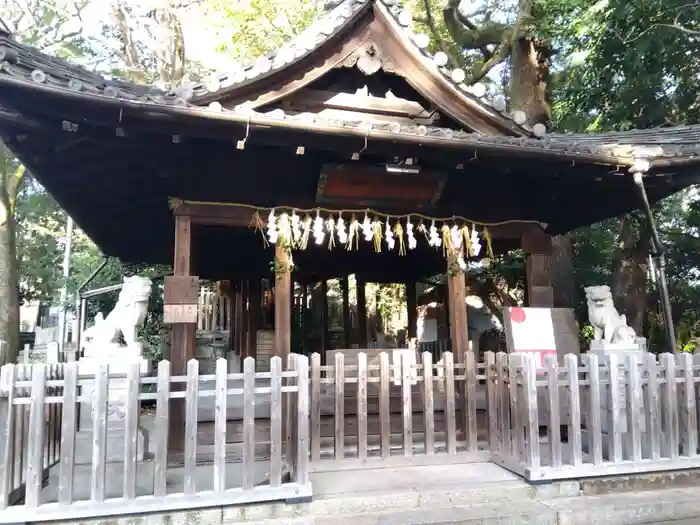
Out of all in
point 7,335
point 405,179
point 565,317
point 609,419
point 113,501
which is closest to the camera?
point 113,501

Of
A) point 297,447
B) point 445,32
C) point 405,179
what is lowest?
point 297,447

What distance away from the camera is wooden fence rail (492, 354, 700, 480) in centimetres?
477

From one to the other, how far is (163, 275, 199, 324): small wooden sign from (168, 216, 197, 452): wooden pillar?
11 centimetres

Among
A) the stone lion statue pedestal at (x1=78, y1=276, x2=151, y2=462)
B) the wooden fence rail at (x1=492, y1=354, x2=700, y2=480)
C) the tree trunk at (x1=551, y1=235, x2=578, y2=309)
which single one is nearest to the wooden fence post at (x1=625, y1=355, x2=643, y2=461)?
the wooden fence rail at (x1=492, y1=354, x2=700, y2=480)

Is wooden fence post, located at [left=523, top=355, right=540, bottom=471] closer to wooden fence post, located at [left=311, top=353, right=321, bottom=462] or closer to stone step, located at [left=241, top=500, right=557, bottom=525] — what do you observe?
stone step, located at [left=241, top=500, right=557, bottom=525]

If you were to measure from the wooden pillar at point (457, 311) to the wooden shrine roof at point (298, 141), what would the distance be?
80 cm

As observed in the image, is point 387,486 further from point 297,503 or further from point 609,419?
point 609,419

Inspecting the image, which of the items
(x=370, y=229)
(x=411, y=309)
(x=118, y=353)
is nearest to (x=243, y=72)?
(x=370, y=229)

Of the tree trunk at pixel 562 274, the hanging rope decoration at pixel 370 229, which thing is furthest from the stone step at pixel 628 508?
the tree trunk at pixel 562 274

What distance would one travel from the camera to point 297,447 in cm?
432

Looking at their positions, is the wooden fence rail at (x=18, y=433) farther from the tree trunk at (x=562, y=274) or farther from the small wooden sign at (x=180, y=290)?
the tree trunk at (x=562, y=274)

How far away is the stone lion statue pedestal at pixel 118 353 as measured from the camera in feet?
16.1

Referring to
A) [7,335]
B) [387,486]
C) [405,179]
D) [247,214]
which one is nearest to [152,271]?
[7,335]

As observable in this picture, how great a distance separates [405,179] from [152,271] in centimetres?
1206
